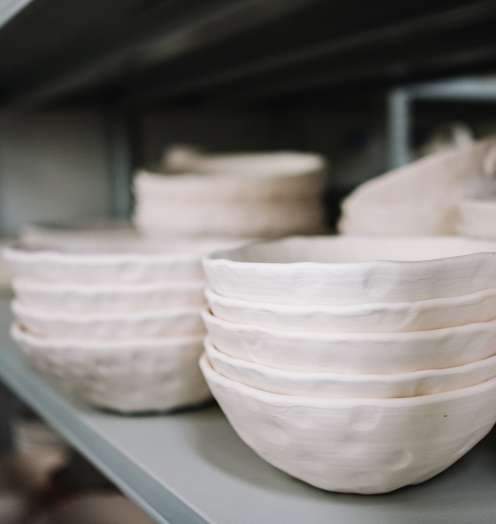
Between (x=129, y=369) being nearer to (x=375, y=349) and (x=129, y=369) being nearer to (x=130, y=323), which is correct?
(x=130, y=323)

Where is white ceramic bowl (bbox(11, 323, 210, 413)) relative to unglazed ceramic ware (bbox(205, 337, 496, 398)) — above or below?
below

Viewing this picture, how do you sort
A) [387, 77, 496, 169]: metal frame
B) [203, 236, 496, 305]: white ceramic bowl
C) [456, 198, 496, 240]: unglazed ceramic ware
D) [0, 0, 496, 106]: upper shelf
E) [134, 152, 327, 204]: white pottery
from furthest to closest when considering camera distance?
[387, 77, 496, 169]: metal frame → [134, 152, 327, 204]: white pottery → [0, 0, 496, 106]: upper shelf → [456, 198, 496, 240]: unglazed ceramic ware → [203, 236, 496, 305]: white ceramic bowl

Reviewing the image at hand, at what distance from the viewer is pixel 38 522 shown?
1.05 metres

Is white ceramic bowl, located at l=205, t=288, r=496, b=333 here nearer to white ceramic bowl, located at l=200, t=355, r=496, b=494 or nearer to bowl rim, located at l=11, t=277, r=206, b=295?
white ceramic bowl, located at l=200, t=355, r=496, b=494

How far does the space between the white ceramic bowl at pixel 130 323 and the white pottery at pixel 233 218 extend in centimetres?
29

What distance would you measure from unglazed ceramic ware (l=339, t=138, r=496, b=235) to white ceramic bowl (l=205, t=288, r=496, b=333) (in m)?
0.23

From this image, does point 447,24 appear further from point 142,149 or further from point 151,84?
point 142,149

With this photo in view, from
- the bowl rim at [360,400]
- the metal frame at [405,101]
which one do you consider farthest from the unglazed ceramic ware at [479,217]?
the metal frame at [405,101]

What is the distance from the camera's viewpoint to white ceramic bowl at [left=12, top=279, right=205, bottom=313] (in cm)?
53

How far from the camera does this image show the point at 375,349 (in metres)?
0.34

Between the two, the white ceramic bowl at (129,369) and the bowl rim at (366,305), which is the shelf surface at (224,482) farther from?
the bowl rim at (366,305)

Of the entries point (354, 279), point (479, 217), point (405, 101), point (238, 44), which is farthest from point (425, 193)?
point (405, 101)

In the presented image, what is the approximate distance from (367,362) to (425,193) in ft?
0.94

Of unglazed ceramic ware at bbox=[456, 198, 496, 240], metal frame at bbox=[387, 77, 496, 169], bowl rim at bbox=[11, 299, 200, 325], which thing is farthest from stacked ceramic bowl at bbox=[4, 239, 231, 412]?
metal frame at bbox=[387, 77, 496, 169]
